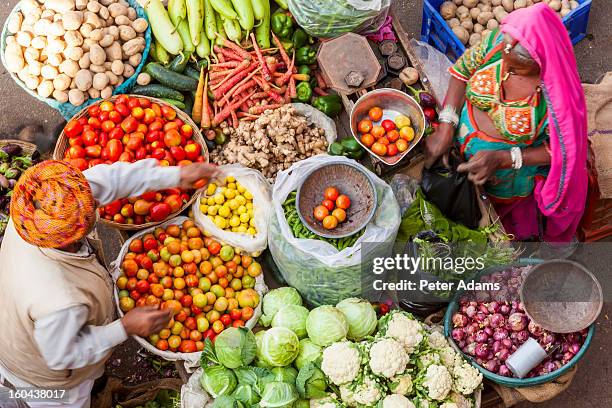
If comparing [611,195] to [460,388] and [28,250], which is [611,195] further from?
[28,250]

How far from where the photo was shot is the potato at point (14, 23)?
3832 millimetres

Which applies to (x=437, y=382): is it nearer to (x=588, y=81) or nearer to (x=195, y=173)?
(x=195, y=173)

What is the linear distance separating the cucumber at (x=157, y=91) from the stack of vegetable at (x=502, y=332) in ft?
Answer: 7.11

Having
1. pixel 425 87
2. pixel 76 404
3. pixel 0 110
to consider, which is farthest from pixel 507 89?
pixel 0 110

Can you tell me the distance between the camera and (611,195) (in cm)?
353

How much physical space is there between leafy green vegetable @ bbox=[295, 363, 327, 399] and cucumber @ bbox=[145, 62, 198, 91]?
6.75 ft

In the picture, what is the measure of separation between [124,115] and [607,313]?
333 cm

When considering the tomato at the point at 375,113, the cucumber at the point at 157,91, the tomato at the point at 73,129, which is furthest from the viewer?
the cucumber at the point at 157,91

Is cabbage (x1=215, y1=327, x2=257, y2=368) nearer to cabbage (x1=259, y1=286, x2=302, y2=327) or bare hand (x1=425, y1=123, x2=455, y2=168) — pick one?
cabbage (x1=259, y1=286, x2=302, y2=327)

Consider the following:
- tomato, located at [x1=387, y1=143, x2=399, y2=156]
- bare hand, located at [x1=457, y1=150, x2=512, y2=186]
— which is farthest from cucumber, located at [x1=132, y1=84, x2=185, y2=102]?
bare hand, located at [x1=457, y1=150, x2=512, y2=186]

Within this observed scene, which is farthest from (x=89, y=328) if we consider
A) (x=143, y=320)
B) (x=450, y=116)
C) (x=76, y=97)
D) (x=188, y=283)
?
(x=450, y=116)

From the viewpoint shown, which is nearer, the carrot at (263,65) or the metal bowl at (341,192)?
the metal bowl at (341,192)

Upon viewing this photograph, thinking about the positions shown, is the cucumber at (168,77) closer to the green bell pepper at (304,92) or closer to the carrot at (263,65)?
the carrot at (263,65)

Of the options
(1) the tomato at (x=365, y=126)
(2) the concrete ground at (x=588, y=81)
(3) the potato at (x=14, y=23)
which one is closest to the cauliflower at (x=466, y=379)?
(2) the concrete ground at (x=588, y=81)
